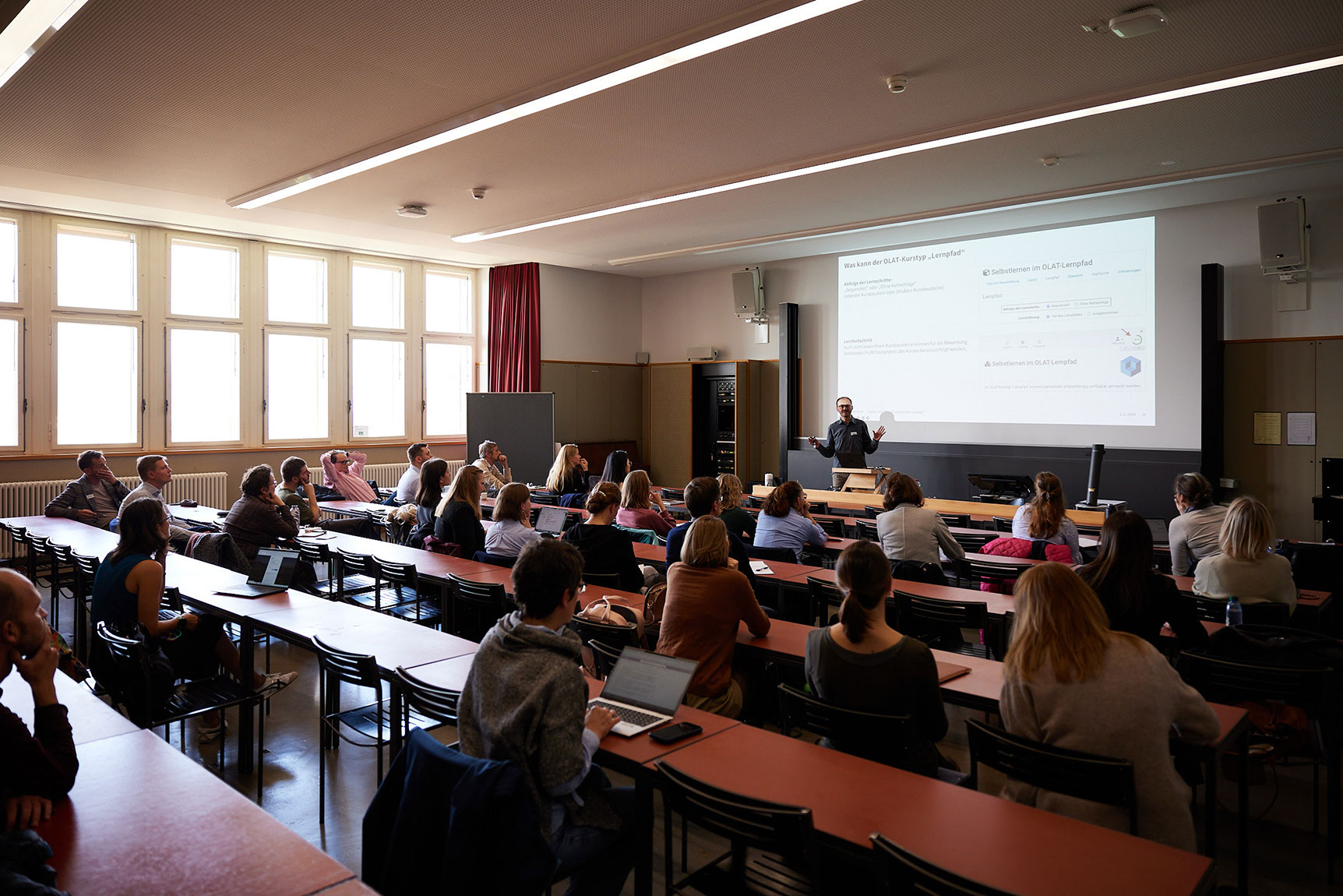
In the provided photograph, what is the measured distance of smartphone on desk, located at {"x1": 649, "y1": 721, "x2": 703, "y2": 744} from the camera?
7.54ft

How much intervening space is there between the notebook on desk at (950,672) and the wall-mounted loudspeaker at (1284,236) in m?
7.05

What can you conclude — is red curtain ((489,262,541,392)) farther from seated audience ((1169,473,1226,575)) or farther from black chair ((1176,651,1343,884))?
black chair ((1176,651,1343,884))

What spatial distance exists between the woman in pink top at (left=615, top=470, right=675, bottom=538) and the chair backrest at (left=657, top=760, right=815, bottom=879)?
3.92 m

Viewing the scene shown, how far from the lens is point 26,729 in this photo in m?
1.85

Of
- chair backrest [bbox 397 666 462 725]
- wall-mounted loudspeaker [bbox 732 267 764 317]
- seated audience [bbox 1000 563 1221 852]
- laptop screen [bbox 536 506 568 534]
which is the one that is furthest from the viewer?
wall-mounted loudspeaker [bbox 732 267 764 317]

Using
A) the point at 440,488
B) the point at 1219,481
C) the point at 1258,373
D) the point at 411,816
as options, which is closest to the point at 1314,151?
the point at 1258,373

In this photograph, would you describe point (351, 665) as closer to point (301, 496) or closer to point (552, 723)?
point (552, 723)

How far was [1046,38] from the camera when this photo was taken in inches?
173

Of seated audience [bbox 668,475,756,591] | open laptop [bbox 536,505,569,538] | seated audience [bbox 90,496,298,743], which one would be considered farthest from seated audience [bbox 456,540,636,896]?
open laptop [bbox 536,505,569,538]

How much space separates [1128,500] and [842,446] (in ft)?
9.62

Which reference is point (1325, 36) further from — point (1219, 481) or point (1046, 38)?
point (1219, 481)

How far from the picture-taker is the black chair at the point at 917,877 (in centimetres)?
146

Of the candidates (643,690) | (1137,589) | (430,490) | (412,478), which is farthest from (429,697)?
(412,478)

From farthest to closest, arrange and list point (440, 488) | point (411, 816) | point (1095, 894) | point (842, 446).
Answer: point (842, 446) < point (440, 488) < point (411, 816) < point (1095, 894)
